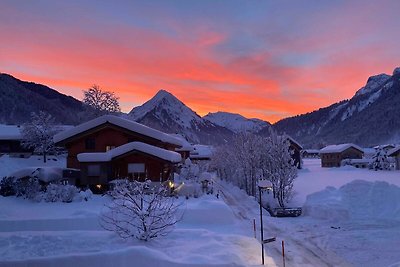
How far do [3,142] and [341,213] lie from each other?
5510 cm

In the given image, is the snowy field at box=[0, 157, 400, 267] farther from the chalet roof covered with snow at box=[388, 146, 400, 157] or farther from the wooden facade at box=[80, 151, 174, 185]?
the chalet roof covered with snow at box=[388, 146, 400, 157]

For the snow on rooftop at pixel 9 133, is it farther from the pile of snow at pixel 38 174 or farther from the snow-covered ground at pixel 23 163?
the pile of snow at pixel 38 174

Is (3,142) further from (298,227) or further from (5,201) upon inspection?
(298,227)

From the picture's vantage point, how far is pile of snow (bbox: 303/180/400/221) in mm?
25766

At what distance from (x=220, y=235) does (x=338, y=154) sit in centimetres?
7837

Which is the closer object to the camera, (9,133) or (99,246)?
(99,246)

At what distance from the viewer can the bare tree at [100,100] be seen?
2891 inches

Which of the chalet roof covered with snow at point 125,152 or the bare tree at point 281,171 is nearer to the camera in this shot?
the chalet roof covered with snow at point 125,152

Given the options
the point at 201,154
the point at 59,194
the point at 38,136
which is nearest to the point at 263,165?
the point at 59,194

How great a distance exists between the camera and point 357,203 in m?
27.9

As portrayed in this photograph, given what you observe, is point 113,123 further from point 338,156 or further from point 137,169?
point 338,156

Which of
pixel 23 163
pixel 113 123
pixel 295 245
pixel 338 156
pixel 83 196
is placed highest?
pixel 113 123

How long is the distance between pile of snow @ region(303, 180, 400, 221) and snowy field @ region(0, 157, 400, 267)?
0.07 m

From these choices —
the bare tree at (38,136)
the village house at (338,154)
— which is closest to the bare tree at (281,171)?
the bare tree at (38,136)
